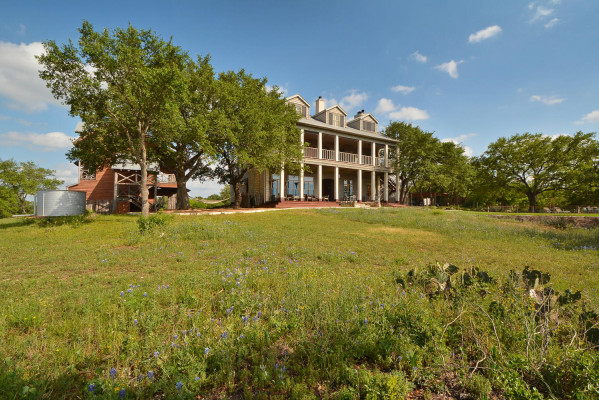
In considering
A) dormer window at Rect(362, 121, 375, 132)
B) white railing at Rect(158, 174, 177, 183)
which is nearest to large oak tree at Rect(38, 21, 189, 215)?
Result: white railing at Rect(158, 174, 177, 183)

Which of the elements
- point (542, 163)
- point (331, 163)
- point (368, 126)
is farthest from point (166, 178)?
point (542, 163)

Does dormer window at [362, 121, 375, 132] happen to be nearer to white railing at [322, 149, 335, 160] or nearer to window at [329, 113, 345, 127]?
window at [329, 113, 345, 127]

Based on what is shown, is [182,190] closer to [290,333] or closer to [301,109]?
[301,109]

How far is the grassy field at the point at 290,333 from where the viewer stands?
2.02m

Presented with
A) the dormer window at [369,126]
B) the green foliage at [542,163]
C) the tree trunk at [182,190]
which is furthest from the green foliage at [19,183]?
the green foliage at [542,163]

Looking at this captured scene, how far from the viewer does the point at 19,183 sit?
130 ft

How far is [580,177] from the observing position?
103 feet

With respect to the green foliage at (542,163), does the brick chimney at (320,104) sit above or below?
above

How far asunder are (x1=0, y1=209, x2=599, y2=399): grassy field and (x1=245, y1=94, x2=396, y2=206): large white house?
65.3 ft

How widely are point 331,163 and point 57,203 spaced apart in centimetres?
2261

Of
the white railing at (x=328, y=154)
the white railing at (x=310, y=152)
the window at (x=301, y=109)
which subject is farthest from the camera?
the window at (x=301, y=109)

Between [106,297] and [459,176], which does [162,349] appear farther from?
[459,176]

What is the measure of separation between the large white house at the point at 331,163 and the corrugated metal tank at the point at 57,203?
15106 millimetres

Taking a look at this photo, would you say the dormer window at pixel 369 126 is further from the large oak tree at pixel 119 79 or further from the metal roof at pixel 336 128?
the large oak tree at pixel 119 79
